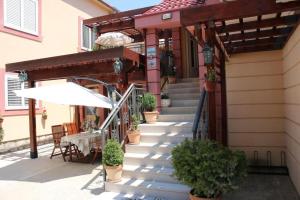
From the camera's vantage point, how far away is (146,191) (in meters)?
5.09

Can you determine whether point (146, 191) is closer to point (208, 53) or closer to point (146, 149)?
point (146, 149)

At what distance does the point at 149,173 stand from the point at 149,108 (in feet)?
6.82

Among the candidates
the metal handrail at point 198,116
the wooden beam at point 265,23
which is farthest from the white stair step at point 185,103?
the wooden beam at point 265,23

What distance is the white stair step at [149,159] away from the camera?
562 centimetres

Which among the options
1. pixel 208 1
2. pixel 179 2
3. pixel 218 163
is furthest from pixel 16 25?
pixel 218 163

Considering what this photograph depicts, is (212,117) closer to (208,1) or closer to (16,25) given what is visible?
(208,1)

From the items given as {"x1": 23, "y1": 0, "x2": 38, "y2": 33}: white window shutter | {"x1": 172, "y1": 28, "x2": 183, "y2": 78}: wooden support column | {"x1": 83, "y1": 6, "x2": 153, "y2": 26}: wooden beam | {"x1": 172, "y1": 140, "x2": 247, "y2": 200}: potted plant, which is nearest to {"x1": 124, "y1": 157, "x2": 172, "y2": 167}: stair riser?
{"x1": 172, "y1": 140, "x2": 247, "y2": 200}: potted plant

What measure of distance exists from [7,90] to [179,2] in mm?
6576

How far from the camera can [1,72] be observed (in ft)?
32.5

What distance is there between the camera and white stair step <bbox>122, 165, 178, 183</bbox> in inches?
207

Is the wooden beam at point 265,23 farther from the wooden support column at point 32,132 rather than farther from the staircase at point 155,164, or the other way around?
the wooden support column at point 32,132

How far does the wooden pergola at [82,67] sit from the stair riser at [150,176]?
105 inches

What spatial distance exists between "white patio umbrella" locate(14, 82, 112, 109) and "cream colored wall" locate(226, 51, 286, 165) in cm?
308

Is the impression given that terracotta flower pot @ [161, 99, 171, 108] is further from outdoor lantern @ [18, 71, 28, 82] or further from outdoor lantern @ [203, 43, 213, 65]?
outdoor lantern @ [18, 71, 28, 82]
